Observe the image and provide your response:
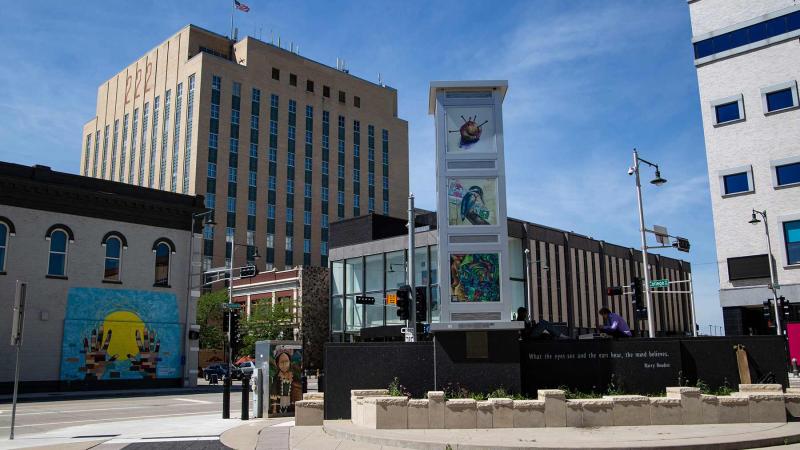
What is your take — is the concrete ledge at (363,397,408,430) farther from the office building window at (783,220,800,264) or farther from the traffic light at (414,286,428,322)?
the office building window at (783,220,800,264)

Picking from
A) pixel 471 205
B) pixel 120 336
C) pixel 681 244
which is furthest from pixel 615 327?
pixel 120 336

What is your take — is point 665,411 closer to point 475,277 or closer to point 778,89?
point 475,277

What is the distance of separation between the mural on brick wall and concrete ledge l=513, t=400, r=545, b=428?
28109 millimetres

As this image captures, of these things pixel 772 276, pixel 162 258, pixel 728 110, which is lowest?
pixel 772 276

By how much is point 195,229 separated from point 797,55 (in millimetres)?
34915

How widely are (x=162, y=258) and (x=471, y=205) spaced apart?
2777cm

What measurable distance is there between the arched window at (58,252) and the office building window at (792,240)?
123 ft

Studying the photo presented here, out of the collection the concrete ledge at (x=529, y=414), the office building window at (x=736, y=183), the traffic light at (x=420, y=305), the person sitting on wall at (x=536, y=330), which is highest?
the office building window at (x=736, y=183)

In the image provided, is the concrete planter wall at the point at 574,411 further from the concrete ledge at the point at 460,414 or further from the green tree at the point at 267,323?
the green tree at the point at 267,323

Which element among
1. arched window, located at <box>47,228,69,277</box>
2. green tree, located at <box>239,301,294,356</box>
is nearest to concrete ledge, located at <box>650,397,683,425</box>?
arched window, located at <box>47,228,69,277</box>

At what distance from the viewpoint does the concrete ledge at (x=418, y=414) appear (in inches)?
522

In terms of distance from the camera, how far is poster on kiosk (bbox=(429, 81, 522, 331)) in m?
14.7

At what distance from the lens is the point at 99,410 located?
22938 millimetres

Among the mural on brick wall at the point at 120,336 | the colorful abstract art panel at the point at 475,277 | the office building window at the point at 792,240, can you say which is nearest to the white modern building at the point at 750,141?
the office building window at the point at 792,240
